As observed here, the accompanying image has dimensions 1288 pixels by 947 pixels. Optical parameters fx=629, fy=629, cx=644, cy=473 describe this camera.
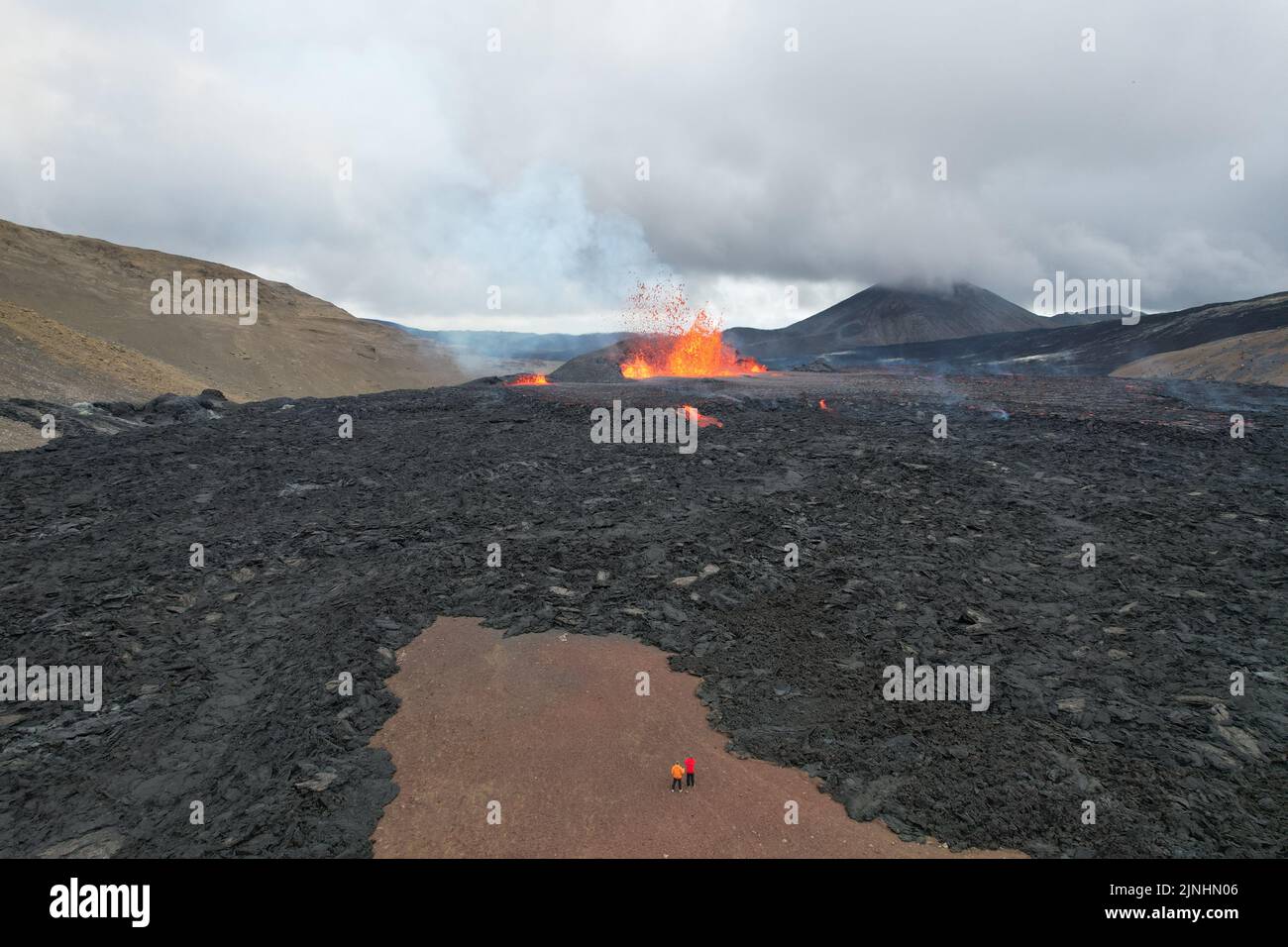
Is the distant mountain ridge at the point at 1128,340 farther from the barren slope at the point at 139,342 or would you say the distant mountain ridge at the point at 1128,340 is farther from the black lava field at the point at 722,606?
the barren slope at the point at 139,342

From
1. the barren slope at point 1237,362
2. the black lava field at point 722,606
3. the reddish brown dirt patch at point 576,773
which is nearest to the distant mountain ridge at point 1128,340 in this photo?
the barren slope at point 1237,362

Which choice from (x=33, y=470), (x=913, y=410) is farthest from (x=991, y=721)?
(x=33, y=470)

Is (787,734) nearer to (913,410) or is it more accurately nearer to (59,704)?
(59,704)

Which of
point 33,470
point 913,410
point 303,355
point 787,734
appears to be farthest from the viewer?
point 303,355

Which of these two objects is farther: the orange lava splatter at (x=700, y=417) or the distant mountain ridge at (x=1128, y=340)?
the distant mountain ridge at (x=1128, y=340)

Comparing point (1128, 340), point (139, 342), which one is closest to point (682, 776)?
point (139, 342)

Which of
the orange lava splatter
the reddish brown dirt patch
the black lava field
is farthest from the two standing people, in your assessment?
the orange lava splatter
